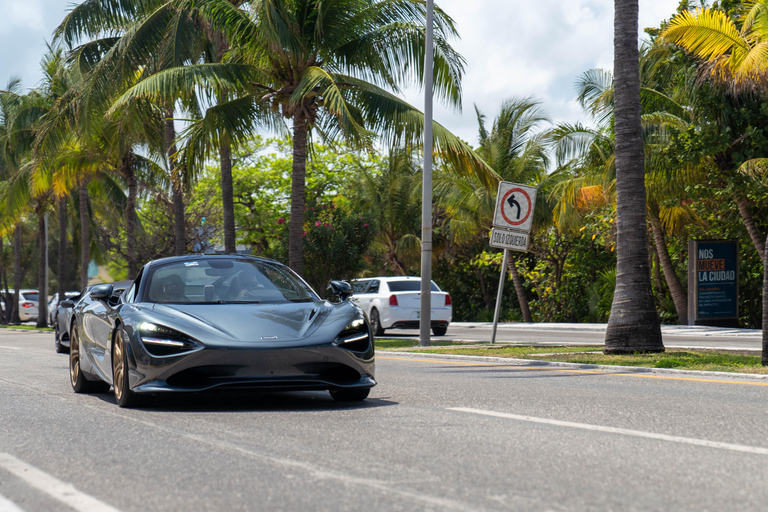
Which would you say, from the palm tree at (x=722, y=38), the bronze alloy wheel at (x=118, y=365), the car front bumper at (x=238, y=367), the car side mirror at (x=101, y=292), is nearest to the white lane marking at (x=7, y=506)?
the car front bumper at (x=238, y=367)

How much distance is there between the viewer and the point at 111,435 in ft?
20.1

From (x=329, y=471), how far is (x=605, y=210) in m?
24.9

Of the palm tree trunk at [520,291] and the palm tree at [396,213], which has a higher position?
the palm tree at [396,213]

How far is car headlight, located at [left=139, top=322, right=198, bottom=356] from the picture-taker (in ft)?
22.7

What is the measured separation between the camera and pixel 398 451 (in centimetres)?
529

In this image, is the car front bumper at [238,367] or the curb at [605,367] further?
the curb at [605,367]

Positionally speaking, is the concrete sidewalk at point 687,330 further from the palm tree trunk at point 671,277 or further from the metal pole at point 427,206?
the metal pole at point 427,206

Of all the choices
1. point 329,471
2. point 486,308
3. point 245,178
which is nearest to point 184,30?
point 329,471

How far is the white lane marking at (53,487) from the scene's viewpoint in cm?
408

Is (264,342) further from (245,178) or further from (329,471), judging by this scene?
(245,178)

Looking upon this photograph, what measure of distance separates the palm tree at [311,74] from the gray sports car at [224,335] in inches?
366

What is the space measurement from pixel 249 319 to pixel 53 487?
2908 mm

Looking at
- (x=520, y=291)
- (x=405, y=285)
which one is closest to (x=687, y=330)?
(x=405, y=285)

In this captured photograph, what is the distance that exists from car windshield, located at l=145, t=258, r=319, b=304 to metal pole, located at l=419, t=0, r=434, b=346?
9.05m
